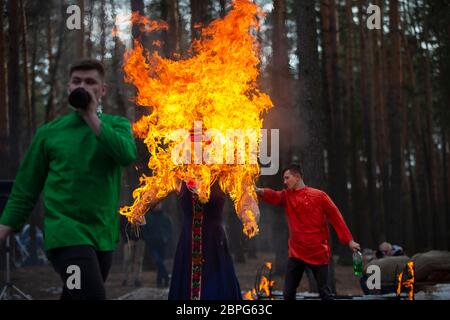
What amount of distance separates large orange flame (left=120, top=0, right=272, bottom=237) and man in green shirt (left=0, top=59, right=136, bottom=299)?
311 centimetres

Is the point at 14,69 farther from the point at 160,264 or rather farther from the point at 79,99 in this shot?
the point at 79,99

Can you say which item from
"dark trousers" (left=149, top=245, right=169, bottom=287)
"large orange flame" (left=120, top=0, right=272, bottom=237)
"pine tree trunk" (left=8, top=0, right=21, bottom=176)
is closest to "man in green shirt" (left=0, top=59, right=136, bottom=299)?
"large orange flame" (left=120, top=0, right=272, bottom=237)

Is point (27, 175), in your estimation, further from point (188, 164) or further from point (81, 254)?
point (188, 164)

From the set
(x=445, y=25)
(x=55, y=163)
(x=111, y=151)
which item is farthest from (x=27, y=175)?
(x=445, y=25)

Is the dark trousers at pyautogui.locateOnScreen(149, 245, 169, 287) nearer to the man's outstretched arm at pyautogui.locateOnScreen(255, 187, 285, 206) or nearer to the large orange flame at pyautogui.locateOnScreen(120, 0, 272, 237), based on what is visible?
the large orange flame at pyautogui.locateOnScreen(120, 0, 272, 237)

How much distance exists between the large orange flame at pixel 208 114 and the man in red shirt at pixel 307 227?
0.94 m

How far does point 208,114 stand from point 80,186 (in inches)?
163

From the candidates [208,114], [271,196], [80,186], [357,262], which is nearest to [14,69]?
[208,114]

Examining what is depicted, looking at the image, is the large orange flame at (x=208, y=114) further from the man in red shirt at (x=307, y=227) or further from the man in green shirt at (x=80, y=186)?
the man in green shirt at (x=80, y=186)

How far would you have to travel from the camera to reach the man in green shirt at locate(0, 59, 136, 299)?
4.40 meters

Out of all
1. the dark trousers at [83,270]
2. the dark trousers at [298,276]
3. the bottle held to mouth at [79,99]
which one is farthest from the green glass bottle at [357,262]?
Result: the bottle held to mouth at [79,99]

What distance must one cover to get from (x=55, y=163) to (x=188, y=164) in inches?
138

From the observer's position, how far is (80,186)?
14.8 ft
